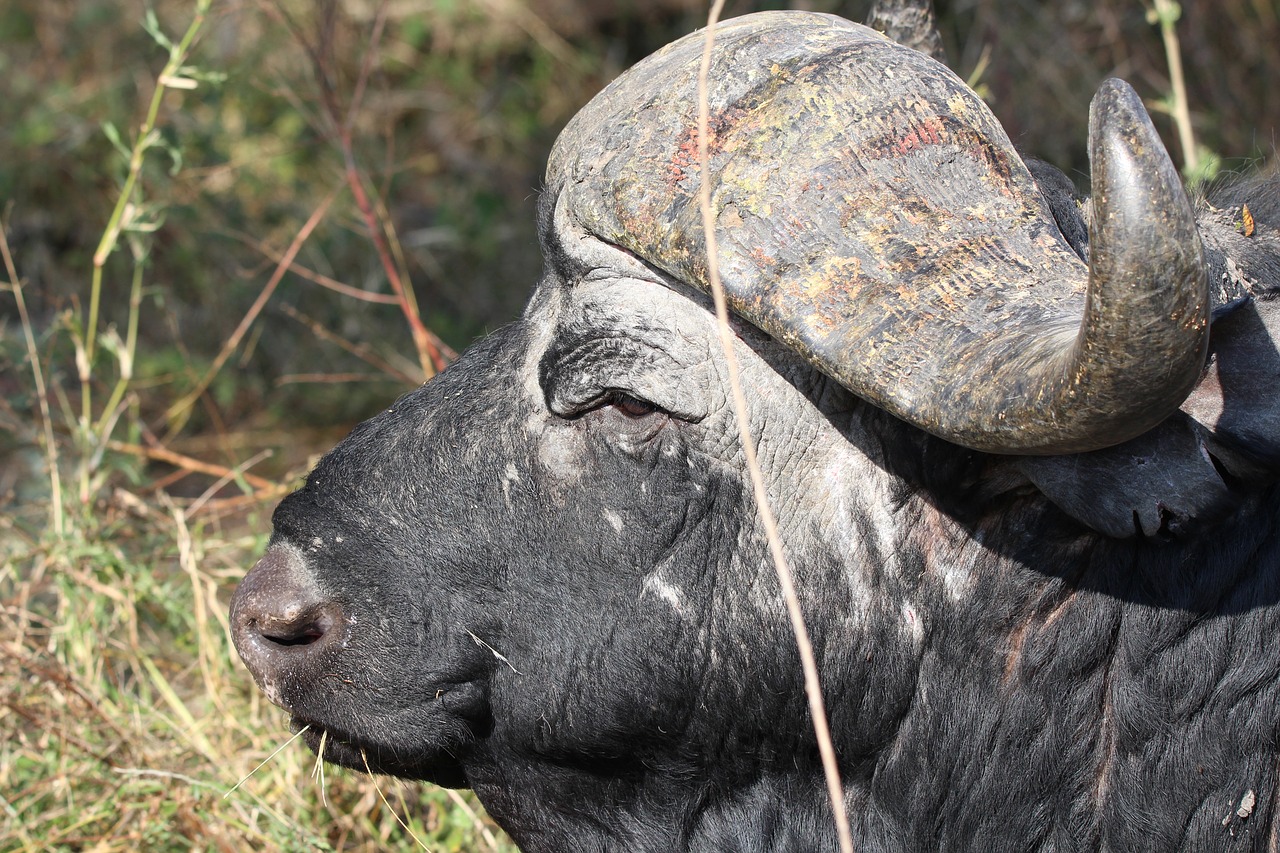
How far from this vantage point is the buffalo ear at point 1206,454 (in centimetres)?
223

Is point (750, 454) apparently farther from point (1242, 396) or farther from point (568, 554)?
point (1242, 396)

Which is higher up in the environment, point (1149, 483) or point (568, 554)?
point (1149, 483)

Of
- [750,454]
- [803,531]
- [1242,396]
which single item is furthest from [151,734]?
[1242,396]

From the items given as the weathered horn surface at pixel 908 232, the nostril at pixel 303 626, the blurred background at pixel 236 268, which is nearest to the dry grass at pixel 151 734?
the blurred background at pixel 236 268

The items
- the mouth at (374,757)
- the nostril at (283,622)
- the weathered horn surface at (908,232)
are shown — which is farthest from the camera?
the mouth at (374,757)

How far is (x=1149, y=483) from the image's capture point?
2.28 m

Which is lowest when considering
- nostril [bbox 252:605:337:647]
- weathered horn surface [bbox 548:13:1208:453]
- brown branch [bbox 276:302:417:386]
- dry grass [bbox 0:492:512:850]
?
dry grass [bbox 0:492:512:850]

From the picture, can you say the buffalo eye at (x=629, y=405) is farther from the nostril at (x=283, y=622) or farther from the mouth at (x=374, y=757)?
the mouth at (x=374, y=757)

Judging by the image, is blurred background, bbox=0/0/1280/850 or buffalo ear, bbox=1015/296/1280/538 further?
blurred background, bbox=0/0/1280/850

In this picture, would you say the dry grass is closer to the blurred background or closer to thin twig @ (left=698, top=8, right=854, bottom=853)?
the blurred background

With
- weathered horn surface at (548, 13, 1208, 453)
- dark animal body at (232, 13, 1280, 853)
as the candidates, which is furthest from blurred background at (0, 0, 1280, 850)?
weathered horn surface at (548, 13, 1208, 453)

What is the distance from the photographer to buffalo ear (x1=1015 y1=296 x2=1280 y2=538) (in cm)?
223

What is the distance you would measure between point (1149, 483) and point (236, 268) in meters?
5.84

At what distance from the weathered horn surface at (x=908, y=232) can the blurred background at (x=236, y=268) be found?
974 millimetres
